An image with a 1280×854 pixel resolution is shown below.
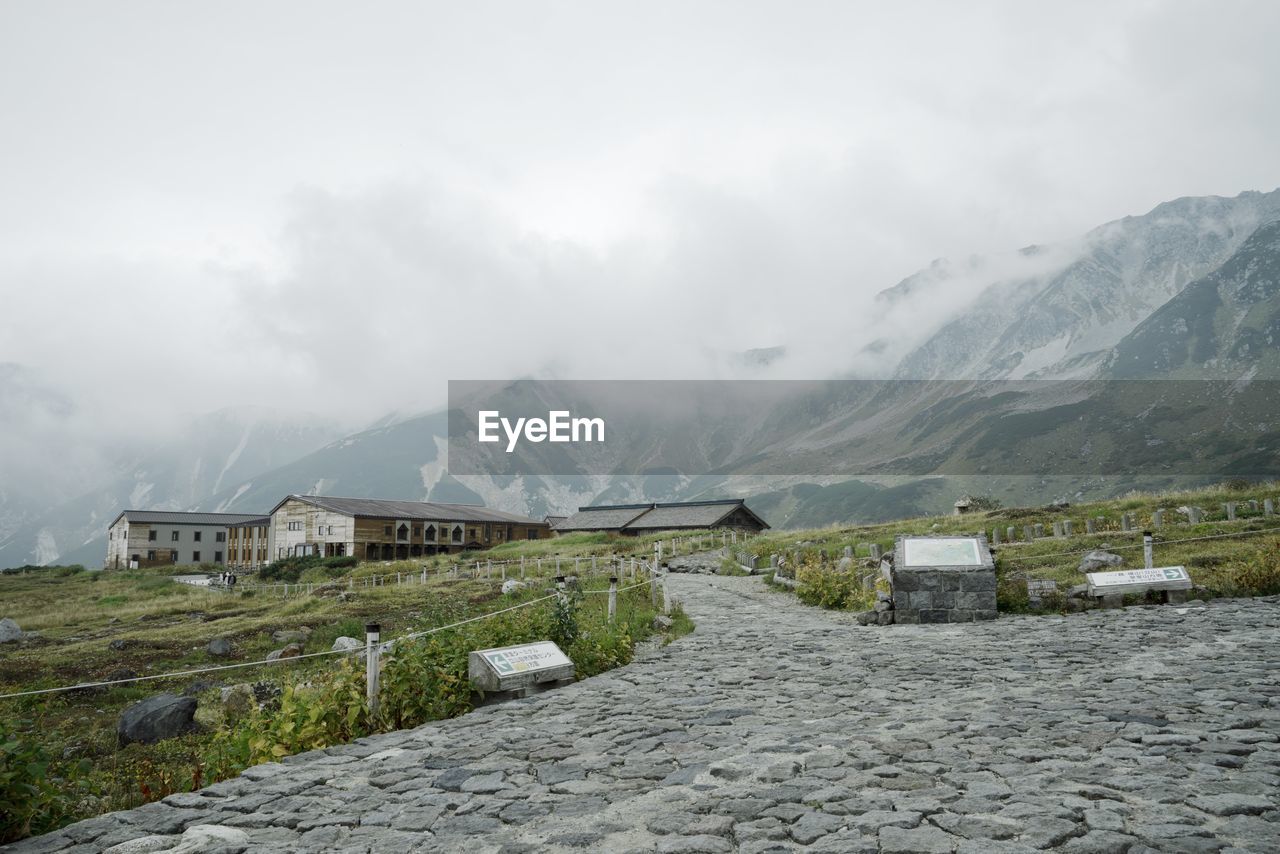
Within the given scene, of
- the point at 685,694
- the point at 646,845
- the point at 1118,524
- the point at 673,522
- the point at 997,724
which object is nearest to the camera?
the point at 646,845

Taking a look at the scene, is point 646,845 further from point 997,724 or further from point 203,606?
point 203,606

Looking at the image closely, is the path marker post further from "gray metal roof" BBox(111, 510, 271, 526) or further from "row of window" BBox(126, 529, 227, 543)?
"row of window" BBox(126, 529, 227, 543)

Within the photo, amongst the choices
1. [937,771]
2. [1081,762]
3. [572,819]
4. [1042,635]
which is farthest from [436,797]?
[1042,635]

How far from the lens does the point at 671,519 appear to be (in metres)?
79.6

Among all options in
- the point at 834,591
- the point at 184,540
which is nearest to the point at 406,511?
the point at 184,540

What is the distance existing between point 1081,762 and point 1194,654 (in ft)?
20.5

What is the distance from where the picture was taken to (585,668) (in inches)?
514

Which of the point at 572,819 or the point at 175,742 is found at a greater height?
the point at 572,819

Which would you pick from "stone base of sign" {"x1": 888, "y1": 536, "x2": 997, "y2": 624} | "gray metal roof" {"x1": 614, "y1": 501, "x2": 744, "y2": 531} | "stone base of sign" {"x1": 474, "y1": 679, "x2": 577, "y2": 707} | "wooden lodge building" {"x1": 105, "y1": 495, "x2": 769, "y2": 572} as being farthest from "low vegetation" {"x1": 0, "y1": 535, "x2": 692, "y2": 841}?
"gray metal roof" {"x1": 614, "y1": 501, "x2": 744, "y2": 531}

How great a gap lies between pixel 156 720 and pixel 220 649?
12119 mm

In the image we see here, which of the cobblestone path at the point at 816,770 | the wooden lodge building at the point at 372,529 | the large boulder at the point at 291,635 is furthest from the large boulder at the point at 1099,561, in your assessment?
the wooden lodge building at the point at 372,529

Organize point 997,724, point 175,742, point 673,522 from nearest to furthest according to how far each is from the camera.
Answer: point 997,724
point 175,742
point 673,522

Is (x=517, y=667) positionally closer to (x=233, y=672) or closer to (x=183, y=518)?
(x=233, y=672)

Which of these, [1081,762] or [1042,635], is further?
[1042,635]
